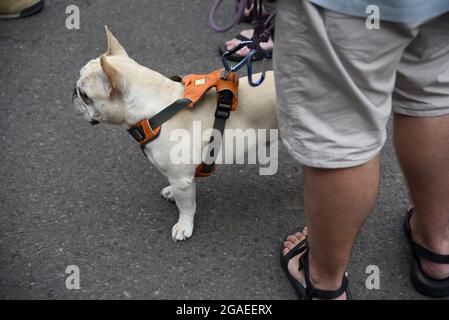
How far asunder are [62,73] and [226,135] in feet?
4.84

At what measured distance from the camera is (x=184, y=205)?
2113 millimetres

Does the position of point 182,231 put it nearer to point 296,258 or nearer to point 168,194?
point 168,194

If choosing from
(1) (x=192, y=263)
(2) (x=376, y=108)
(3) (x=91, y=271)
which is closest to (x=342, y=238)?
(2) (x=376, y=108)

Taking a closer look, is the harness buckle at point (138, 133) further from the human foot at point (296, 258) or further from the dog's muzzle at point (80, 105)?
the human foot at point (296, 258)

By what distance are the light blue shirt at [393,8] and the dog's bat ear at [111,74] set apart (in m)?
0.84

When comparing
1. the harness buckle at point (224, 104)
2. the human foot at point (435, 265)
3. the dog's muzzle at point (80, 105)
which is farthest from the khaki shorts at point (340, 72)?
the dog's muzzle at point (80, 105)

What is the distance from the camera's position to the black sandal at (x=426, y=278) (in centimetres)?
189

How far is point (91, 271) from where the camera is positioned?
2.06 m

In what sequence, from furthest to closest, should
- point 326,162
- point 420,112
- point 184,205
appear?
point 184,205, point 420,112, point 326,162

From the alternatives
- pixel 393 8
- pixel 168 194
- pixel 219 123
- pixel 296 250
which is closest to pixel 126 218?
pixel 168 194

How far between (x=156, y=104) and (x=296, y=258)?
2.49 feet
